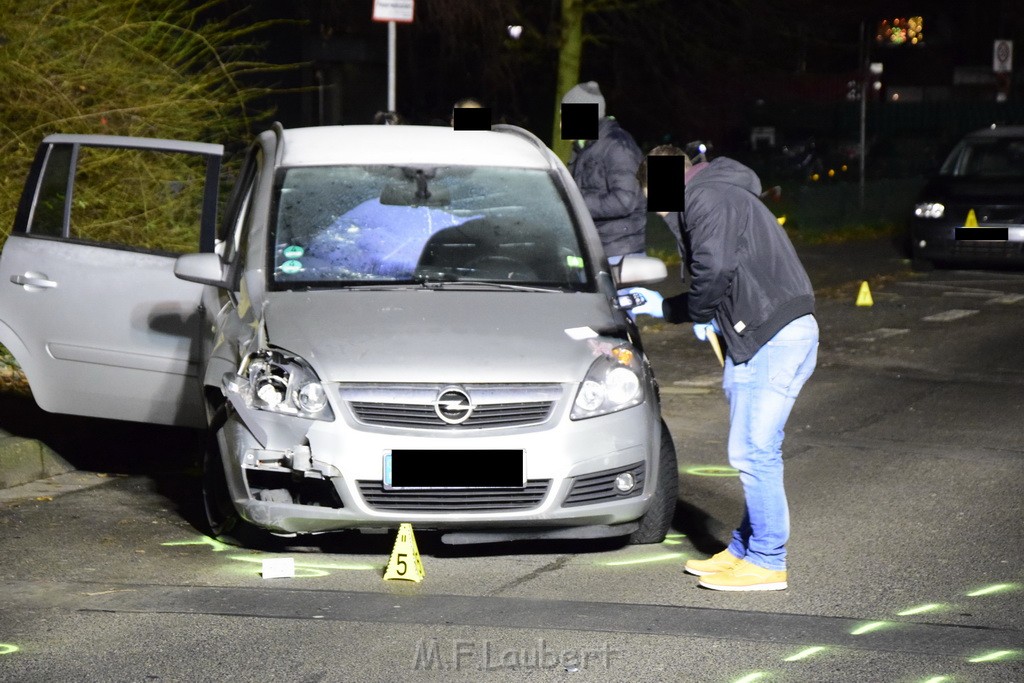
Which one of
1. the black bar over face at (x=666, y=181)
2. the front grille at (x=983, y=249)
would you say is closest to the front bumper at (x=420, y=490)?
the black bar over face at (x=666, y=181)

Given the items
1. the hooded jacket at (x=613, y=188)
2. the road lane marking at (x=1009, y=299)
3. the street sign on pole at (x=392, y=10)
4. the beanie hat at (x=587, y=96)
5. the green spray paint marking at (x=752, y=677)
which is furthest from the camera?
the road lane marking at (x=1009, y=299)

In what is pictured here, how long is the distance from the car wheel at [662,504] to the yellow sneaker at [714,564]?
36 cm

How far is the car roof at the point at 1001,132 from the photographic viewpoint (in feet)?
63.0

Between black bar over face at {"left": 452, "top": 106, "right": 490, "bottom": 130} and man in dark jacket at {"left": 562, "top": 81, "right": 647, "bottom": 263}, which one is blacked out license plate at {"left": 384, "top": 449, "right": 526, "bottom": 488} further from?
black bar over face at {"left": 452, "top": 106, "right": 490, "bottom": 130}

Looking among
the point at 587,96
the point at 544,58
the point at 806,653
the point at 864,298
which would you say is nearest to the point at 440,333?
the point at 806,653

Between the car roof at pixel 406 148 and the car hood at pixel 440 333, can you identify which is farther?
the car roof at pixel 406 148

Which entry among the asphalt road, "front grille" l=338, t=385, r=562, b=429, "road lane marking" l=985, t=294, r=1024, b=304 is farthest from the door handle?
"road lane marking" l=985, t=294, r=1024, b=304

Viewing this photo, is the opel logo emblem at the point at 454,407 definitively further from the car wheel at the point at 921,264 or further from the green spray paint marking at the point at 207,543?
the car wheel at the point at 921,264

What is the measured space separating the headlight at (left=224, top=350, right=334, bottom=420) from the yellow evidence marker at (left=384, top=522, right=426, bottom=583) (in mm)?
518

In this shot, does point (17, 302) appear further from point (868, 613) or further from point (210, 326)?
point (868, 613)

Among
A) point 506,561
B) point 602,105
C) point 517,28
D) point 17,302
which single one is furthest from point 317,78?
point 506,561

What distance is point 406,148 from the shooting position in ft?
23.6

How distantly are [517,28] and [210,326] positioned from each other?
15586 millimetres

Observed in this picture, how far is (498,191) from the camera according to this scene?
7066 mm
